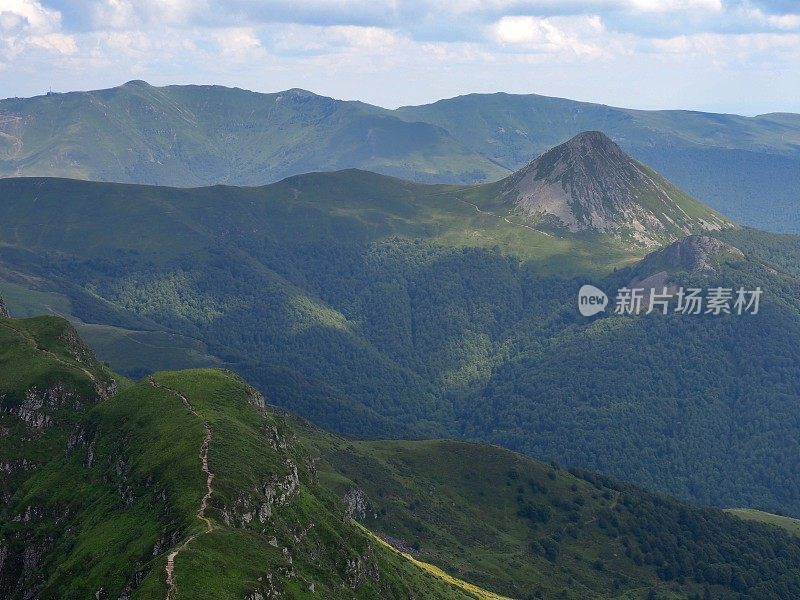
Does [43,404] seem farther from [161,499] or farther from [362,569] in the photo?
[362,569]

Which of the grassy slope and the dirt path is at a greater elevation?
the dirt path

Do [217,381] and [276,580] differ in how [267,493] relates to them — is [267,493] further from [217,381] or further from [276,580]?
[217,381]

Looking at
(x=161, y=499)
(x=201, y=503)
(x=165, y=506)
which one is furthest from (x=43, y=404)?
(x=201, y=503)

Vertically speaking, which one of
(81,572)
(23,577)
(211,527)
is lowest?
(23,577)

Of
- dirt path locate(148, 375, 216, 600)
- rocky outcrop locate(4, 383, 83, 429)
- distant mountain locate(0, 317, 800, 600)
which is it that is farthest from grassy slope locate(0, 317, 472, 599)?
rocky outcrop locate(4, 383, 83, 429)

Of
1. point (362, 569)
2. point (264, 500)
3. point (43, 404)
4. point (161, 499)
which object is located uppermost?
point (161, 499)

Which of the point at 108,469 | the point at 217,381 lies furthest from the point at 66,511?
the point at 217,381

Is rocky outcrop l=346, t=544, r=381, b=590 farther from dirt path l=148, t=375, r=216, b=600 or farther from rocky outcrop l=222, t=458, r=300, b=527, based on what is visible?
dirt path l=148, t=375, r=216, b=600

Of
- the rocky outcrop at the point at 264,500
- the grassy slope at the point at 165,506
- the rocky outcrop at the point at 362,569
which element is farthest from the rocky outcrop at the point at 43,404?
the rocky outcrop at the point at 362,569
